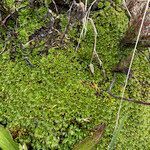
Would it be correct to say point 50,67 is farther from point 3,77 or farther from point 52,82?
point 3,77

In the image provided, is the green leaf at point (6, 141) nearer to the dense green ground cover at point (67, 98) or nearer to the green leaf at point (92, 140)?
the dense green ground cover at point (67, 98)

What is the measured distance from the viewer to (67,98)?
185 centimetres

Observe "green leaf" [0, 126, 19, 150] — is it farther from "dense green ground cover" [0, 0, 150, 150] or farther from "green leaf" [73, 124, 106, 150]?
"green leaf" [73, 124, 106, 150]

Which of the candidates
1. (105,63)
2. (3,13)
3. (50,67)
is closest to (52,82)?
(50,67)

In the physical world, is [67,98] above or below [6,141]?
below

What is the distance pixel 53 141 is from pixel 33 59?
1.54ft

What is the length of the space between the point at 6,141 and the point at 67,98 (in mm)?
401

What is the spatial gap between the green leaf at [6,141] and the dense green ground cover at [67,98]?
0.07m

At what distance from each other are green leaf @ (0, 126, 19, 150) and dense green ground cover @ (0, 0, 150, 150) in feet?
0.24

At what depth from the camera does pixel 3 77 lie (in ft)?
6.08

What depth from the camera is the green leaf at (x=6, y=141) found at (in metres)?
1.59

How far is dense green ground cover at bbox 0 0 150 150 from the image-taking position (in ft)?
5.74

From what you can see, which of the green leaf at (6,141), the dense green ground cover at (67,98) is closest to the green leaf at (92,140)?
the dense green ground cover at (67,98)

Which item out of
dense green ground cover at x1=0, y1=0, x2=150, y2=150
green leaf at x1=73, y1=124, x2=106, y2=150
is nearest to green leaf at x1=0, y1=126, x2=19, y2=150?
dense green ground cover at x1=0, y1=0, x2=150, y2=150
